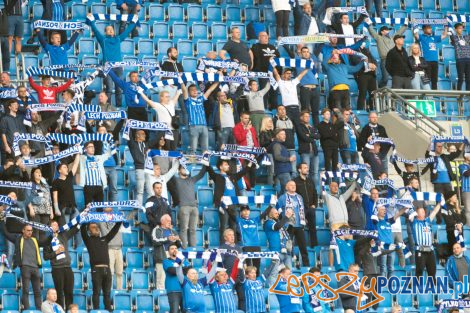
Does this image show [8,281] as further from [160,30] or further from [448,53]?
[448,53]

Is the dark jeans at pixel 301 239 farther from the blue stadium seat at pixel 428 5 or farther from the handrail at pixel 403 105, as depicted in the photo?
the blue stadium seat at pixel 428 5

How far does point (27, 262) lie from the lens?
89.0 ft

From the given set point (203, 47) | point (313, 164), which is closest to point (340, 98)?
point (313, 164)

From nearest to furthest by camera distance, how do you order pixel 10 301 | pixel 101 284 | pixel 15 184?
pixel 10 301, pixel 101 284, pixel 15 184

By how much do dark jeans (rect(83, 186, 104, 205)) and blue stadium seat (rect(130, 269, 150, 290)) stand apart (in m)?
1.44

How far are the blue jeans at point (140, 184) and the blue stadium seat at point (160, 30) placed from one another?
17.3 feet

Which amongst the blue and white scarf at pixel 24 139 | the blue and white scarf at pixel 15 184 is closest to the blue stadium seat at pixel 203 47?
the blue and white scarf at pixel 24 139

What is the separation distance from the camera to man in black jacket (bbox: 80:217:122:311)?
27.4m

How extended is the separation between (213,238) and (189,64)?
16.2 ft

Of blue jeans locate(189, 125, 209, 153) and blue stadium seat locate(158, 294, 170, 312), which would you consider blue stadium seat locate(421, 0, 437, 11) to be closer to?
blue jeans locate(189, 125, 209, 153)

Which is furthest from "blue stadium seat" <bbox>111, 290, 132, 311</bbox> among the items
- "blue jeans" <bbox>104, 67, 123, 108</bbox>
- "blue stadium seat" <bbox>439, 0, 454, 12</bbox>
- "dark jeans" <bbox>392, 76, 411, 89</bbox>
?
"blue stadium seat" <bbox>439, 0, 454, 12</bbox>

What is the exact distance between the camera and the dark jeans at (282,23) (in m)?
34.8

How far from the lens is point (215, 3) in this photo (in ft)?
119

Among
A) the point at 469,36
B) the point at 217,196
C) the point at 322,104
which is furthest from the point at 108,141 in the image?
the point at 469,36
